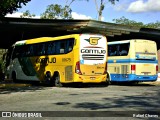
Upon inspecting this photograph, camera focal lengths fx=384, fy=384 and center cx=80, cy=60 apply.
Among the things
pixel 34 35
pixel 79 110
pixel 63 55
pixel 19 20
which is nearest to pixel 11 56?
pixel 34 35

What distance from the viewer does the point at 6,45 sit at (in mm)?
40062

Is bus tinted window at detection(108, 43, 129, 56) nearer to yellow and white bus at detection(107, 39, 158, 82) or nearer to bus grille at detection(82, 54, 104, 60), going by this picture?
yellow and white bus at detection(107, 39, 158, 82)

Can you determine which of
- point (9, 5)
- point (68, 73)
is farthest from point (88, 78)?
point (9, 5)

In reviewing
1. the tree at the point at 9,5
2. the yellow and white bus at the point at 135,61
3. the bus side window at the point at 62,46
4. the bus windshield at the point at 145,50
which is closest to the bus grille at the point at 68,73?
the bus side window at the point at 62,46

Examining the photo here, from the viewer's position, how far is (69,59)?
858 inches

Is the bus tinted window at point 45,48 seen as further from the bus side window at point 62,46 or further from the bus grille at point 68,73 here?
the bus grille at point 68,73

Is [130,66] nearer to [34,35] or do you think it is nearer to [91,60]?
[91,60]

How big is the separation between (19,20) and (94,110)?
13.5 m

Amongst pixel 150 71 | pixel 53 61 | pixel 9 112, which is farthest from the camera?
pixel 150 71

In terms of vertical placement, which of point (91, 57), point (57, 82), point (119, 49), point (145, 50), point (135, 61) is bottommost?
point (57, 82)

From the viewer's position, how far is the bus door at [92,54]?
70.4ft

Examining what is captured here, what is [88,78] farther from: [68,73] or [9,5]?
[9,5]

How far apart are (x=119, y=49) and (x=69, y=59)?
16.5 ft

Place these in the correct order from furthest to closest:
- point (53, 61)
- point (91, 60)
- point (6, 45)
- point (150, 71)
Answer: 1. point (6, 45)
2. point (150, 71)
3. point (53, 61)
4. point (91, 60)
